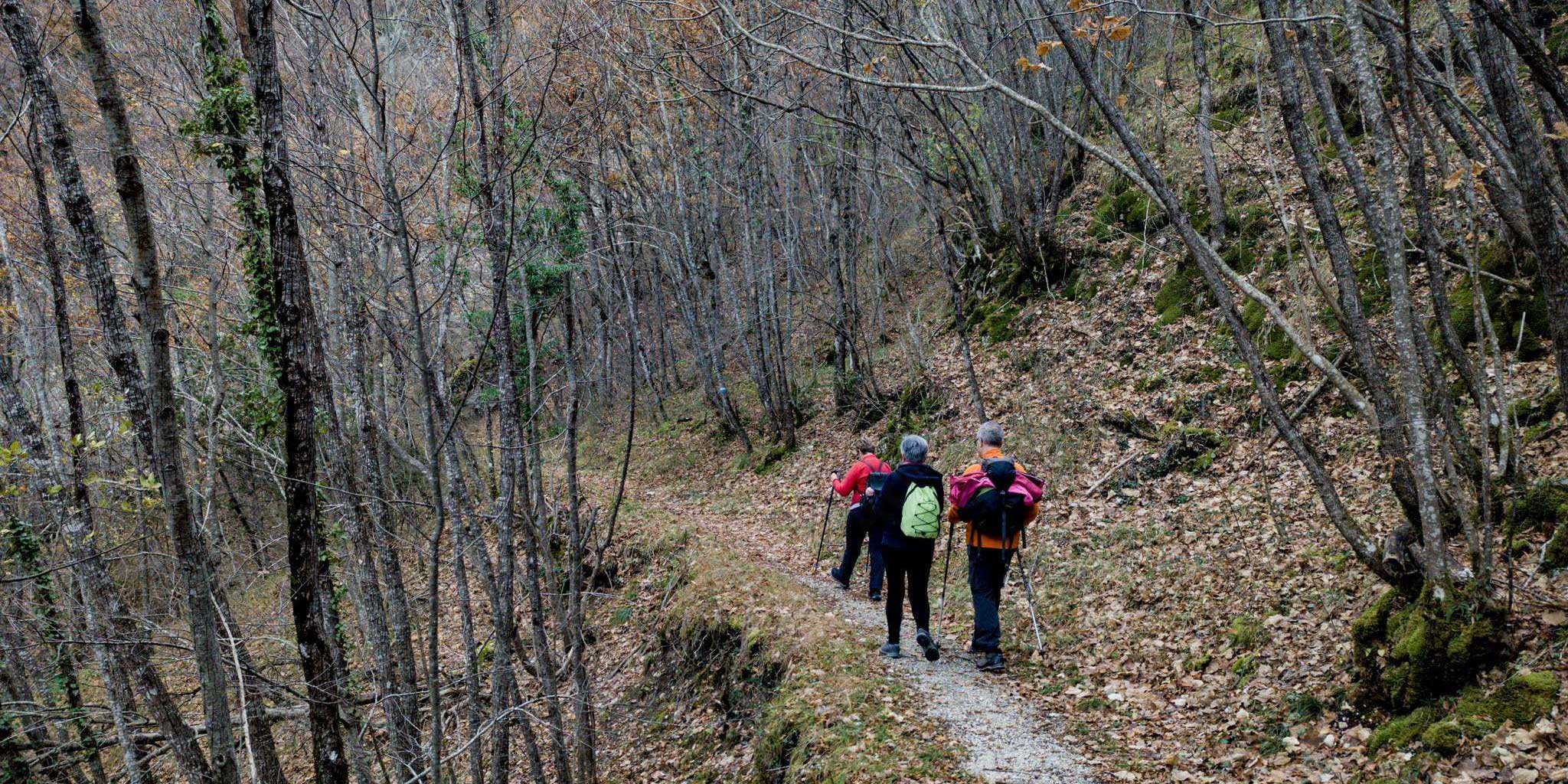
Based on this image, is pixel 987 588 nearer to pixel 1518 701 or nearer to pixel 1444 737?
pixel 1444 737

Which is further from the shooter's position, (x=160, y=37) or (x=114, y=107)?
(x=160, y=37)

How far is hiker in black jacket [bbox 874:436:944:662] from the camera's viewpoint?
6805 millimetres

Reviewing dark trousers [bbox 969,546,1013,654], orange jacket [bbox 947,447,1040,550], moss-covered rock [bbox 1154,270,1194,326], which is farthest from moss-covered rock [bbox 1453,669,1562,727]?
moss-covered rock [bbox 1154,270,1194,326]

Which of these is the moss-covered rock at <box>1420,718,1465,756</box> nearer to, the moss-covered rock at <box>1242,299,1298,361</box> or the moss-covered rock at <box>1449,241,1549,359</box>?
the moss-covered rock at <box>1449,241,1549,359</box>

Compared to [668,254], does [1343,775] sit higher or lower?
lower

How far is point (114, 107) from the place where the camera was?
3850mm

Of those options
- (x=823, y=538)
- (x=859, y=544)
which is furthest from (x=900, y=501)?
(x=823, y=538)

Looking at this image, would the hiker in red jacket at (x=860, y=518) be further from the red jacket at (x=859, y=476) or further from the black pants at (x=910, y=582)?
the black pants at (x=910, y=582)

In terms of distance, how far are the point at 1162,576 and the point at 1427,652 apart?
3002 millimetres

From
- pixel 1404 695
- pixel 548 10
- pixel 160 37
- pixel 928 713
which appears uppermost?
pixel 548 10

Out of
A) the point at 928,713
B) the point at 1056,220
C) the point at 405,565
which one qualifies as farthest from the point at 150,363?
the point at 405,565

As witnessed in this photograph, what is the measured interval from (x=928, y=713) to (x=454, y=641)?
10338 mm

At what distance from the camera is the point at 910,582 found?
7.09m

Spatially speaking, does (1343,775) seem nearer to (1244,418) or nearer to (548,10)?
(1244,418)
